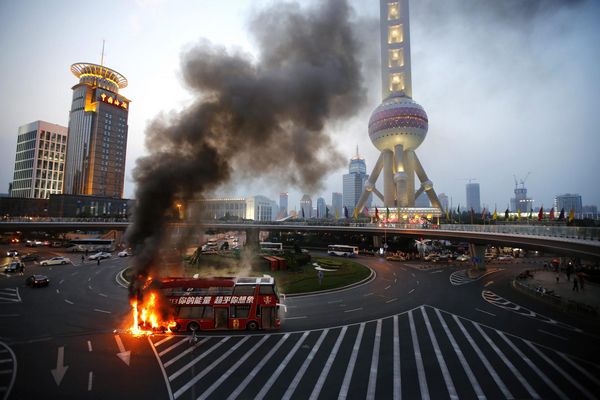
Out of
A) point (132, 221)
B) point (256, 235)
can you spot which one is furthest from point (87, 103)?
point (132, 221)

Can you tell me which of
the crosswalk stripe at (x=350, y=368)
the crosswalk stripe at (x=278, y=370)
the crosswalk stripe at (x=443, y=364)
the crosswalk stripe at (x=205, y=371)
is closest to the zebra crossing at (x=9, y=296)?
the crosswalk stripe at (x=205, y=371)

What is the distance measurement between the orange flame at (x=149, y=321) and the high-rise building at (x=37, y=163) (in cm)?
13045

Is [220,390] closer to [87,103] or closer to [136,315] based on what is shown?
[136,315]

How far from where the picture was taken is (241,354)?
14781 millimetres

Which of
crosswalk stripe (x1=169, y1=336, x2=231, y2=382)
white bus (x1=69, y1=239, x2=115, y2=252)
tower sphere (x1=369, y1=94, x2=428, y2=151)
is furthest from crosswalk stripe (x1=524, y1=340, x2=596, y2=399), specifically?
tower sphere (x1=369, y1=94, x2=428, y2=151)

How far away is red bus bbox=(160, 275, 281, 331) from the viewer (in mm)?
17312

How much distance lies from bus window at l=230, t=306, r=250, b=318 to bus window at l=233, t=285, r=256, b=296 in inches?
30.4

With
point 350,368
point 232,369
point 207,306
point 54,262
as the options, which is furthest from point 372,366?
point 54,262

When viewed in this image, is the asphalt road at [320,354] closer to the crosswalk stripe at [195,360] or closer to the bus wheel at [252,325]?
the crosswalk stripe at [195,360]

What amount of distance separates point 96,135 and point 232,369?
139 metres

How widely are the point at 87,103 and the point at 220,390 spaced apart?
148287 millimetres

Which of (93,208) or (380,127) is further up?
A: (380,127)

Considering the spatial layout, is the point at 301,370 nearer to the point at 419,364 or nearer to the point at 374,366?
the point at 374,366

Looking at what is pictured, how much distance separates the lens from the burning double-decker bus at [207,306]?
56.4 feet
